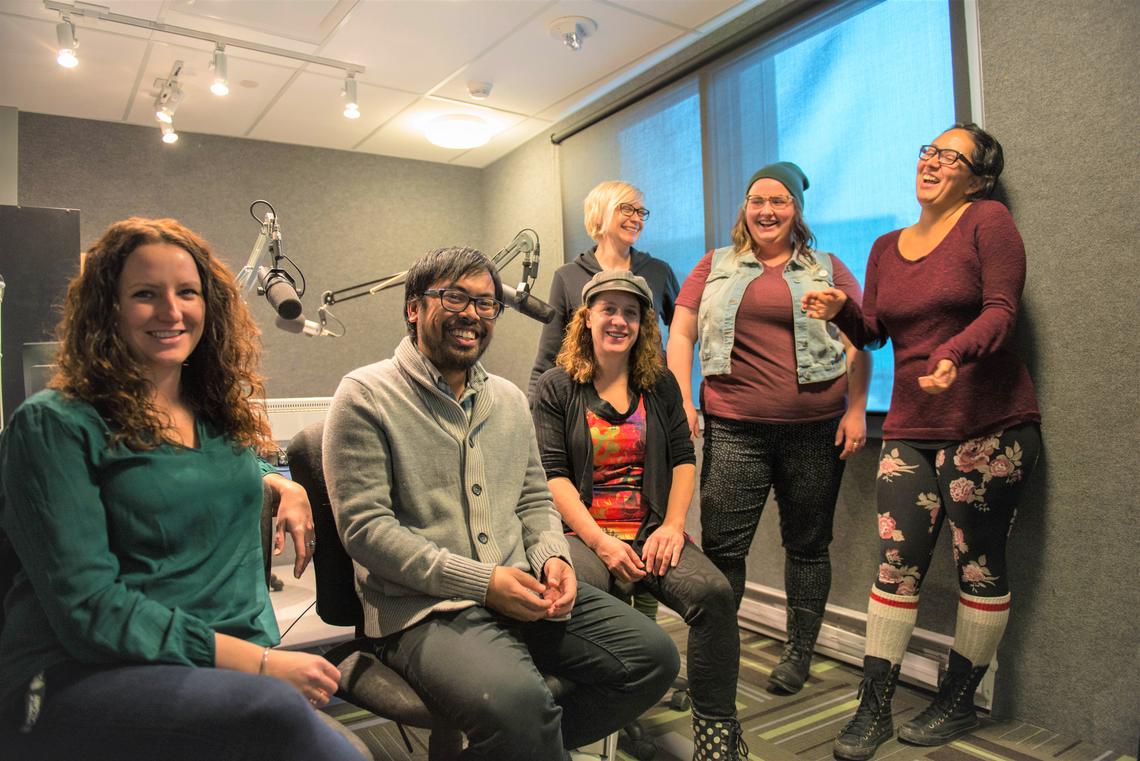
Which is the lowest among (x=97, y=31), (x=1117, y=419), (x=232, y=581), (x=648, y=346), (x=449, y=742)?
(x=449, y=742)

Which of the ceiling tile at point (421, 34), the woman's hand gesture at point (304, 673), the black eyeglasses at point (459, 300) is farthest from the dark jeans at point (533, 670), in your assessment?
the ceiling tile at point (421, 34)

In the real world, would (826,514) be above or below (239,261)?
below

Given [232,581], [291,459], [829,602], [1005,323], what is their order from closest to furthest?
[232,581]
[291,459]
[1005,323]
[829,602]

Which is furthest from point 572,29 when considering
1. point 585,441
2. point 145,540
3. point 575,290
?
point 145,540

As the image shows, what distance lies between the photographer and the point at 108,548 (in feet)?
3.15

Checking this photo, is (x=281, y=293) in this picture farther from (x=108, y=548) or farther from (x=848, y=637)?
(x=848, y=637)

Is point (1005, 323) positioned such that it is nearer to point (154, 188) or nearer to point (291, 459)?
point (291, 459)

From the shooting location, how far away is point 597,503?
6.12 feet

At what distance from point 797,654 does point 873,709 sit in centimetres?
38

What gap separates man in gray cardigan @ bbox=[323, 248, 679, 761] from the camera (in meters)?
1.25

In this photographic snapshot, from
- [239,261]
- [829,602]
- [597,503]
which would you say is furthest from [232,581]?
[239,261]

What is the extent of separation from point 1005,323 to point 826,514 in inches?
28.3

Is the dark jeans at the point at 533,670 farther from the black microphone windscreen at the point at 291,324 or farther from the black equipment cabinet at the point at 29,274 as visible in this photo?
the black equipment cabinet at the point at 29,274

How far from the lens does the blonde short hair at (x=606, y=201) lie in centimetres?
253
